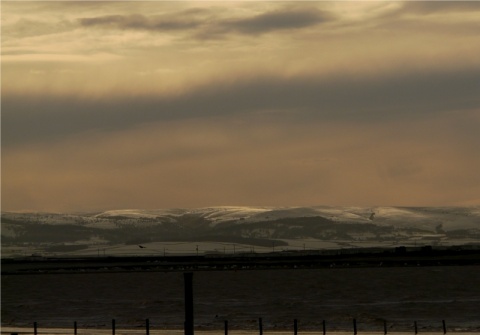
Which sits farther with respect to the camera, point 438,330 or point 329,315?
point 329,315

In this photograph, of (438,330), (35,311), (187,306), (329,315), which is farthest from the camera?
(35,311)

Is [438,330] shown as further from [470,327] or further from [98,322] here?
[98,322]

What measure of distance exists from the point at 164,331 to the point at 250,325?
11.5m

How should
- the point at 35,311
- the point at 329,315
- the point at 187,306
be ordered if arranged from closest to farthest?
the point at 187,306, the point at 329,315, the point at 35,311

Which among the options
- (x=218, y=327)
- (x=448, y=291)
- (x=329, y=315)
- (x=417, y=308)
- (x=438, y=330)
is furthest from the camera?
(x=448, y=291)

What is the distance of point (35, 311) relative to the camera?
374 ft

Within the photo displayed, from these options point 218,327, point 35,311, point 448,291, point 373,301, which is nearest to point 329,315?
point 218,327

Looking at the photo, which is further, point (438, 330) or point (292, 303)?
point (292, 303)

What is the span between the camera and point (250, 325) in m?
80.5

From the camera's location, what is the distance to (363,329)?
7319 centimetres

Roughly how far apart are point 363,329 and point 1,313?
45.3 meters

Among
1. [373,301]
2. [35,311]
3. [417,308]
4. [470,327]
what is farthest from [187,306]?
[373,301]

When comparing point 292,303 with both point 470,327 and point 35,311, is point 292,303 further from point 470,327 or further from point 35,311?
point 470,327

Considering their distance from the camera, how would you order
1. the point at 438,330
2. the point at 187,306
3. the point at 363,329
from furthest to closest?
1. the point at 363,329
2. the point at 438,330
3. the point at 187,306
